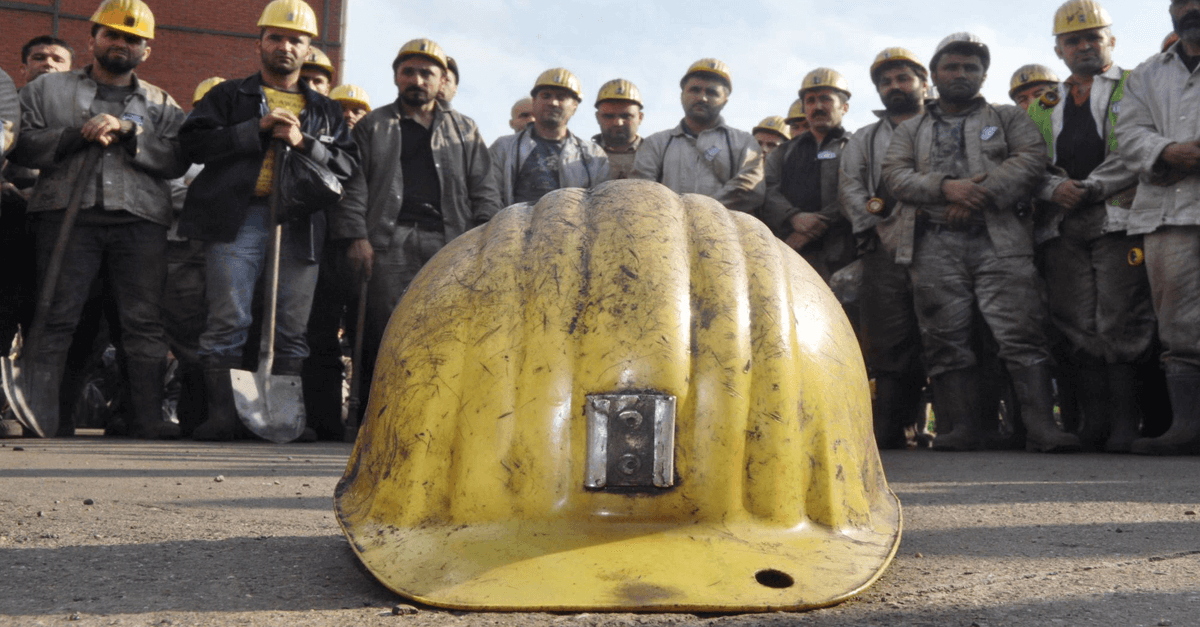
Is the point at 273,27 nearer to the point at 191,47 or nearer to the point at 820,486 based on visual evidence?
the point at 820,486

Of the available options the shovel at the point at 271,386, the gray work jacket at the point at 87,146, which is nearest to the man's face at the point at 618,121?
the shovel at the point at 271,386

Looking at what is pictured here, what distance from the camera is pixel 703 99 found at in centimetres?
712

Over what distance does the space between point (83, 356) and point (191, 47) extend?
1333 centimetres

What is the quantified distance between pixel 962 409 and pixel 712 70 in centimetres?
282

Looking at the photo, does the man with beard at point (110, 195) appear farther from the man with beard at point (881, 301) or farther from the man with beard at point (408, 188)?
the man with beard at point (881, 301)

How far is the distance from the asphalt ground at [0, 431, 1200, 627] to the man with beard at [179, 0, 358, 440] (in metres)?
1.57

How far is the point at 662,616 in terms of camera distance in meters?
1.82

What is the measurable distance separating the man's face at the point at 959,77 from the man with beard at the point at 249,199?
11.5 feet

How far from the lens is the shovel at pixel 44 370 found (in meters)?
5.50

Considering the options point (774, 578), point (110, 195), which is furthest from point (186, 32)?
point (774, 578)

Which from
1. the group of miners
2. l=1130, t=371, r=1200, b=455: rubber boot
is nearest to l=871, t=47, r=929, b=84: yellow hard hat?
the group of miners

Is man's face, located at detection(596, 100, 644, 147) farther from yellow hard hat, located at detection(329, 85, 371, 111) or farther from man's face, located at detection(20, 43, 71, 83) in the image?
man's face, located at detection(20, 43, 71, 83)

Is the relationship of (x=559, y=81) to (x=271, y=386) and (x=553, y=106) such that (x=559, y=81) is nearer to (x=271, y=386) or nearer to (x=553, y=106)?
(x=553, y=106)

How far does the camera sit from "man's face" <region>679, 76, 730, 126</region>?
23.2 feet
